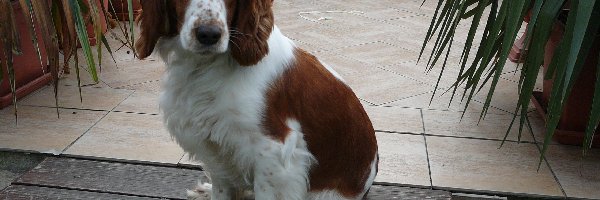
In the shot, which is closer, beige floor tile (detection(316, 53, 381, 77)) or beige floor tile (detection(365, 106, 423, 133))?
beige floor tile (detection(365, 106, 423, 133))

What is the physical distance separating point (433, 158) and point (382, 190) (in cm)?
42

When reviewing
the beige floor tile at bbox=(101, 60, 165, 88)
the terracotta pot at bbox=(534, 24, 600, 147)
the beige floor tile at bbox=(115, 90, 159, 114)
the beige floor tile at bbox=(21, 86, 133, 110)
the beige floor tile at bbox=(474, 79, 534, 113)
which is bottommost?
the beige floor tile at bbox=(101, 60, 165, 88)

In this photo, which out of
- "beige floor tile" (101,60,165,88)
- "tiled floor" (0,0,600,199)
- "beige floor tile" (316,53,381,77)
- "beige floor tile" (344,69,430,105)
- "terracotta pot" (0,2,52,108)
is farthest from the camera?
"beige floor tile" (316,53,381,77)

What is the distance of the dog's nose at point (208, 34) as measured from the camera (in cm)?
170

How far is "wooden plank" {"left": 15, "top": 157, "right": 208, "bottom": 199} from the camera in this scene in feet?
8.32

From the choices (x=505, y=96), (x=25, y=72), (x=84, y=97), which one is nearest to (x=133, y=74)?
(x=84, y=97)

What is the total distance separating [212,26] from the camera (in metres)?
1.70

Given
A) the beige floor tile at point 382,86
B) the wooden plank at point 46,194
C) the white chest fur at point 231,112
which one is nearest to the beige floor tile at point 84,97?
the wooden plank at point 46,194

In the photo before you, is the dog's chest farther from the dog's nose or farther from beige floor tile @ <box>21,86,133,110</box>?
beige floor tile @ <box>21,86,133,110</box>

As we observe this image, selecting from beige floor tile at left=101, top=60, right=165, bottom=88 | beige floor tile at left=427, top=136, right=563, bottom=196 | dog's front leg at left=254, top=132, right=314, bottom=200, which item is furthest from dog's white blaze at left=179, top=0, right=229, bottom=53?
beige floor tile at left=101, top=60, right=165, bottom=88

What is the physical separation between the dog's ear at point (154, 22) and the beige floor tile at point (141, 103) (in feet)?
4.91

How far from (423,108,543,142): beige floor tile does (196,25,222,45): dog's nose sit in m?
1.71

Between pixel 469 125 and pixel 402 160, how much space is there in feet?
1.86

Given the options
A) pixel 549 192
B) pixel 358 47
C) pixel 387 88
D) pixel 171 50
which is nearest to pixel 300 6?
pixel 358 47
